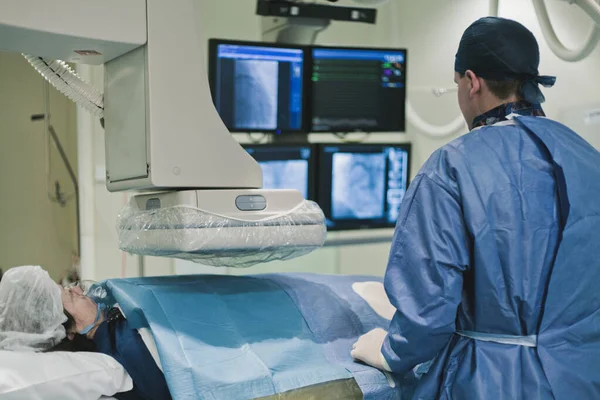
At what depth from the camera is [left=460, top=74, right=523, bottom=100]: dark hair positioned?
1497 millimetres

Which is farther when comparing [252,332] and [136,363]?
[252,332]

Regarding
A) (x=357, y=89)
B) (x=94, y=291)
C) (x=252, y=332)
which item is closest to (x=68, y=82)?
(x=94, y=291)

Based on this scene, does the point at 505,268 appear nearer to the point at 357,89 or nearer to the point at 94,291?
the point at 94,291

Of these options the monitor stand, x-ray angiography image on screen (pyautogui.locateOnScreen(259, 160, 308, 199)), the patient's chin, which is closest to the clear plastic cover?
the patient's chin

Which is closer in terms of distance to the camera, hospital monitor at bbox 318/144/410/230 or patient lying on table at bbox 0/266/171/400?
patient lying on table at bbox 0/266/171/400

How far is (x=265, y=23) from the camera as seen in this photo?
3119 millimetres

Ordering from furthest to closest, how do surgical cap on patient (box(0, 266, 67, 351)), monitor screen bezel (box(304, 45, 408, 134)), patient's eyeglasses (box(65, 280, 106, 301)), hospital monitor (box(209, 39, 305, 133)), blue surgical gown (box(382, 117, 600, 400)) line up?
monitor screen bezel (box(304, 45, 408, 134)) → hospital monitor (box(209, 39, 305, 133)) → patient's eyeglasses (box(65, 280, 106, 301)) → surgical cap on patient (box(0, 266, 67, 351)) → blue surgical gown (box(382, 117, 600, 400))

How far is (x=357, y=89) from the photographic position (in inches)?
118

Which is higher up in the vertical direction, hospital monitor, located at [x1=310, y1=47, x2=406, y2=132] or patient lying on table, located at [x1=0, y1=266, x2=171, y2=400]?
hospital monitor, located at [x1=310, y1=47, x2=406, y2=132]

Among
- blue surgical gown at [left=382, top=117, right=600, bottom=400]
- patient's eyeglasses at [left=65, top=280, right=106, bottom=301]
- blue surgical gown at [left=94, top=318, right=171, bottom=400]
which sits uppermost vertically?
blue surgical gown at [left=382, top=117, right=600, bottom=400]

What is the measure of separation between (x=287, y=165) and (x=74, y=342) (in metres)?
1.44

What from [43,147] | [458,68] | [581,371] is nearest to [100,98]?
[458,68]

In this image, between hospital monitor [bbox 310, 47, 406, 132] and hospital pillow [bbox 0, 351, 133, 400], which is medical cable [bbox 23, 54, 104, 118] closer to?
hospital pillow [bbox 0, 351, 133, 400]

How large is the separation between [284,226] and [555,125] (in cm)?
69
